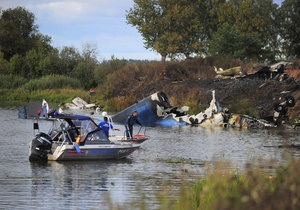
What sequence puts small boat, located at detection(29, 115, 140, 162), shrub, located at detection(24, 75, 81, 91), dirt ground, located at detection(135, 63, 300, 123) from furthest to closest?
shrub, located at detection(24, 75, 81, 91) → dirt ground, located at detection(135, 63, 300, 123) → small boat, located at detection(29, 115, 140, 162)

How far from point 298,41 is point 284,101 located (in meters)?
53.6

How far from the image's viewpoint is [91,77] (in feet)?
351

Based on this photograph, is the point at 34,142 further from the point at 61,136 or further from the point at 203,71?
the point at 203,71

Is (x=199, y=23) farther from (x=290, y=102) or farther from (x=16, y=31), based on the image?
(x=290, y=102)

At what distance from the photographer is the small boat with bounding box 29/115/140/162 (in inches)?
1176

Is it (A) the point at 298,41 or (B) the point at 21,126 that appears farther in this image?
(A) the point at 298,41

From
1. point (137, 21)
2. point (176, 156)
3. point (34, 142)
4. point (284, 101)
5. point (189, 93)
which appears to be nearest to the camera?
point (34, 142)

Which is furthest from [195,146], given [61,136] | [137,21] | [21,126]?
[137,21]

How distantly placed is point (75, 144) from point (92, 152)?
36.2 inches

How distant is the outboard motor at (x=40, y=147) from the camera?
2955 cm

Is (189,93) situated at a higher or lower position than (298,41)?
lower

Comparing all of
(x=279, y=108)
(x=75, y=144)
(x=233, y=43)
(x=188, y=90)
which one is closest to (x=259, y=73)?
(x=188, y=90)

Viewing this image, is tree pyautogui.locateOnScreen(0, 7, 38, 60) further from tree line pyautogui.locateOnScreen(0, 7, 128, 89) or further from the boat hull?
the boat hull

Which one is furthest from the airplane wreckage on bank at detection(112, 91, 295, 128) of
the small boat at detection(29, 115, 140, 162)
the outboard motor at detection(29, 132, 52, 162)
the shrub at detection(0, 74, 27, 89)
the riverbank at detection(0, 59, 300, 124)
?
the shrub at detection(0, 74, 27, 89)
